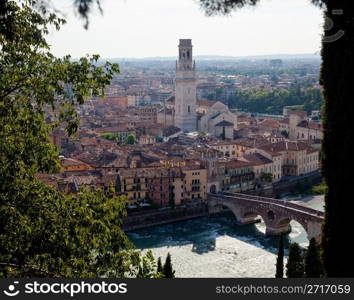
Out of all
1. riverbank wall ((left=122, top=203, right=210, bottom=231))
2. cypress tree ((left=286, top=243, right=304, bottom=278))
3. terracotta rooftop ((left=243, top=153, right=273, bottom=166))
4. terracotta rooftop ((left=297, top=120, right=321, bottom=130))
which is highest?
cypress tree ((left=286, top=243, right=304, bottom=278))

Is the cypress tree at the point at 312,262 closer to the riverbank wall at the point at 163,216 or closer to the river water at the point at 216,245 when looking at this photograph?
the river water at the point at 216,245

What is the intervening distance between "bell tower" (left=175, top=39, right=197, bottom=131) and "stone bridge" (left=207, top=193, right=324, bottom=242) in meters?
12.1

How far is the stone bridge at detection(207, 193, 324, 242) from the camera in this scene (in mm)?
14273

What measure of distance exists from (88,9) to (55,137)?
2021cm

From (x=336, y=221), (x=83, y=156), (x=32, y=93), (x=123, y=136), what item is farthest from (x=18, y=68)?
(x=123, y=136)

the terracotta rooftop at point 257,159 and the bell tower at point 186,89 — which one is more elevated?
the bell tower at point 186,89

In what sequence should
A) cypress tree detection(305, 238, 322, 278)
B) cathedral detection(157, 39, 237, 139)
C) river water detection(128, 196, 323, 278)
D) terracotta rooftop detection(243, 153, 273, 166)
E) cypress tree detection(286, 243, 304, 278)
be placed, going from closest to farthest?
cypress tree detection(305, 238, 322, 278) → cypress tree detection(286, 243, 304, 278) → river water detection(128, 196, 323, 278) → terracotta rooftop detection(243, 153, 273, 166) → cathedral detection(157, 39, 237, 139)

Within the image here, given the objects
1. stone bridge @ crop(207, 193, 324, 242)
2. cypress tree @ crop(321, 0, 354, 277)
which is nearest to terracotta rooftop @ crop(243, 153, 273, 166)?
stone bridge @ crop(207, 193, 324, 242)

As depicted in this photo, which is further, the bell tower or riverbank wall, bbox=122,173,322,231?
the bell tower

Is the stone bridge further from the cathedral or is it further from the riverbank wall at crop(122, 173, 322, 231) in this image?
the cathedral

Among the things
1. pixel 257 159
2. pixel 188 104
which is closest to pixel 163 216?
pixel 257 159

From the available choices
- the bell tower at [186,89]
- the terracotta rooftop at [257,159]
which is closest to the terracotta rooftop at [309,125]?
the bell tower at [186,89]

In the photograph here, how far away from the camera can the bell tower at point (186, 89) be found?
2983cm

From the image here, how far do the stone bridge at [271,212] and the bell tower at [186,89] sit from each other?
39.6 ft
